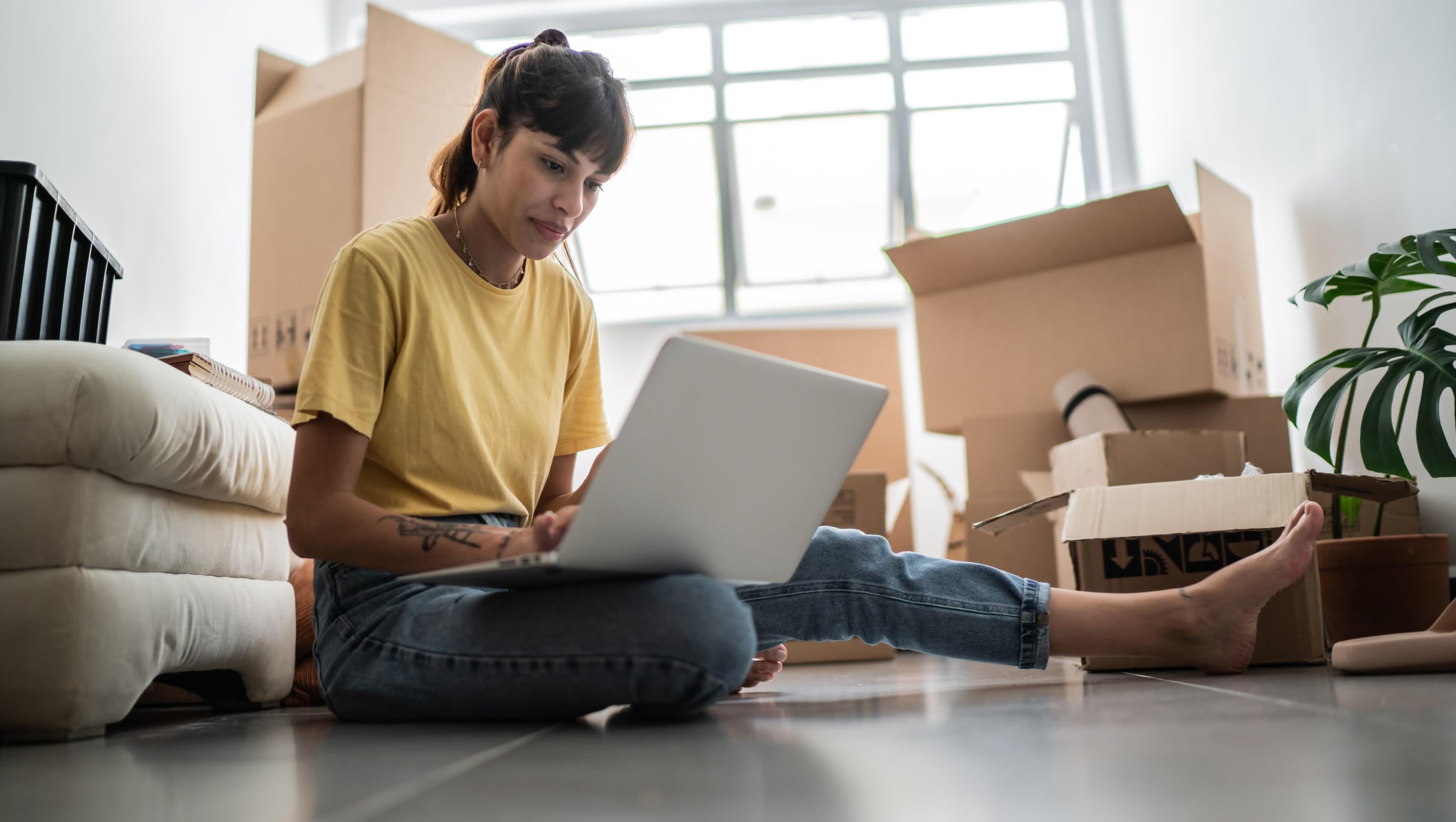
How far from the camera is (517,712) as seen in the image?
0.85 meters

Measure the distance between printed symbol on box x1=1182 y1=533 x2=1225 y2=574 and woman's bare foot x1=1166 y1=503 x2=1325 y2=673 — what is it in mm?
168

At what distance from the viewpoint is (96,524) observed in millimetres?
865

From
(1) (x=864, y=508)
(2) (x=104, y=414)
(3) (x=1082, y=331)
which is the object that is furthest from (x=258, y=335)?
(3) (x=1082, y=331)

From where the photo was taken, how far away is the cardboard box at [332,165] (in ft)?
7.09

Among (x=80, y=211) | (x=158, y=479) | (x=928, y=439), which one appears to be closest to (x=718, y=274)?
(x=928, y=439)

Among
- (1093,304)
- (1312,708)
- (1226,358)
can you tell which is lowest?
(1312,708)

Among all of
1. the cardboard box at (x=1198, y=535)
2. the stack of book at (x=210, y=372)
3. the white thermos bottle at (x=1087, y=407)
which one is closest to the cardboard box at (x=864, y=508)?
the white thermos bottle at (x=1087, y=407)

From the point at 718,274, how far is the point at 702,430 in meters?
2.94

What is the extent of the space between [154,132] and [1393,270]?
2.34m

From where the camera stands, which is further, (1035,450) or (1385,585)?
(1035,450)

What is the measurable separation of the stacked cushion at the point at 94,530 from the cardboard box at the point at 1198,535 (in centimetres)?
84

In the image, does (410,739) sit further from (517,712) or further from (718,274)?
(718,274)

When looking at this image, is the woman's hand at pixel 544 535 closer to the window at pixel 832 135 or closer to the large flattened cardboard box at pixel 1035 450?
the large flattened cardboard box at pixel 1035 450

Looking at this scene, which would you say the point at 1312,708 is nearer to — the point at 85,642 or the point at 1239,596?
the point at 1239,596
